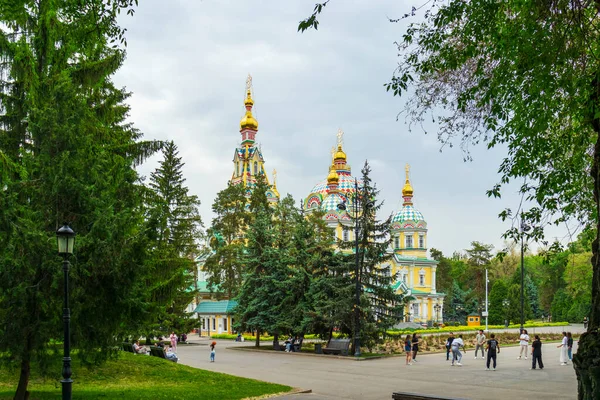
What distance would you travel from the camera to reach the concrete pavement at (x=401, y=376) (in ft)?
50.5

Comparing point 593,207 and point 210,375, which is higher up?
point 593,207

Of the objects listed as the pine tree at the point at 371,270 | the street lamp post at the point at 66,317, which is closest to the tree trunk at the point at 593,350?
the street lamp post at the point at 66,317

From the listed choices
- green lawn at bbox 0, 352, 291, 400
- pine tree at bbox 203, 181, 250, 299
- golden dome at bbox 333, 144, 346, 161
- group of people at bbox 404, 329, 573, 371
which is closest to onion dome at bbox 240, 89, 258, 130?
golden dome at bbox 333, 144, 346, 161

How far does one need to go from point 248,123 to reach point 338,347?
54288 mm

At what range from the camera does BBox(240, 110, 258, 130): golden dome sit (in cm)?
7950

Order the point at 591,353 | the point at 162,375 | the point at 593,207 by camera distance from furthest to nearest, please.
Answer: the point at 162,375
the point at 593,207
the point at 591,353

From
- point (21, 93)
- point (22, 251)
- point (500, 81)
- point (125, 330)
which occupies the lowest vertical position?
point (125, 330)

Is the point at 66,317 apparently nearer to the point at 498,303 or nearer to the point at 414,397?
the point at 414,397

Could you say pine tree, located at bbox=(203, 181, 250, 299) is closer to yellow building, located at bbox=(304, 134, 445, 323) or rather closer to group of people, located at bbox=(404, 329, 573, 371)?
yellow building, located at bbox=(304, 134, 445, 323)

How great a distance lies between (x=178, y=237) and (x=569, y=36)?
109ft

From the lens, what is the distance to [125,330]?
14203 millimetres

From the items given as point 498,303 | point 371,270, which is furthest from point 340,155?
point 371,270

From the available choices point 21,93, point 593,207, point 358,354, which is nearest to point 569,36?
point 593,207

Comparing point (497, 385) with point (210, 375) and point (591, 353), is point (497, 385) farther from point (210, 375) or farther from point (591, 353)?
point (591, 353)
